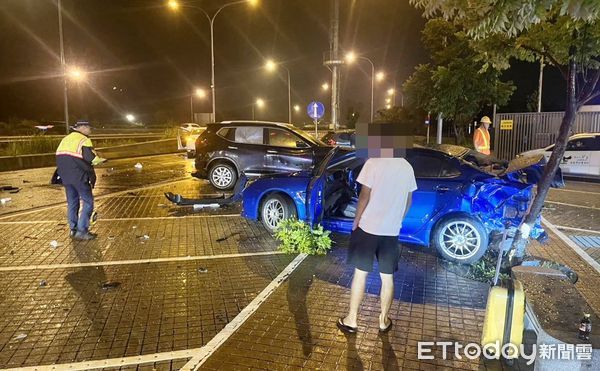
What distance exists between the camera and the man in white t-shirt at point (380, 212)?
3.99m

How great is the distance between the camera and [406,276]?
19.0 ft

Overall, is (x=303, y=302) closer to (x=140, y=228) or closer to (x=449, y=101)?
(x=140, y=228)

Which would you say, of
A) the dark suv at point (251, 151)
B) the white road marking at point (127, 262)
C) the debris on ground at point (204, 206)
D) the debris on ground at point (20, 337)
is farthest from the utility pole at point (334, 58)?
the debris on ground at point (20, 337)

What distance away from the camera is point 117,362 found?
3.81 m

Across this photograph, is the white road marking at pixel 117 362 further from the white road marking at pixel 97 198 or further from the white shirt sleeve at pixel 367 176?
the white road marking at pixel 97 198

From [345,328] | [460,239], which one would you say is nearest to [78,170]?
[345,328]

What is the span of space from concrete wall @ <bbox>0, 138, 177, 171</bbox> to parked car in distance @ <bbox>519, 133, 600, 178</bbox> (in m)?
17.3

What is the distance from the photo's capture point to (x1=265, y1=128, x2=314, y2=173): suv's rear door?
38.2ft

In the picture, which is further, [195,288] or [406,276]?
[406,276]

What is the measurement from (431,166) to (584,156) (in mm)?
11090

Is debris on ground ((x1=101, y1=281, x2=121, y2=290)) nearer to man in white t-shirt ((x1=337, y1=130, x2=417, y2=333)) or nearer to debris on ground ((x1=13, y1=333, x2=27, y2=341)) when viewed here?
debris on ground ((x1=13, y1=333, x2=27, y2=341))

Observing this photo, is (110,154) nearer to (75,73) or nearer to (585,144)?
(585,144)

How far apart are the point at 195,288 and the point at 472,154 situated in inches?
215

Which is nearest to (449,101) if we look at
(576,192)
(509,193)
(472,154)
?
(576,192)
